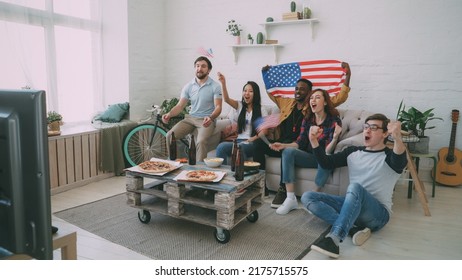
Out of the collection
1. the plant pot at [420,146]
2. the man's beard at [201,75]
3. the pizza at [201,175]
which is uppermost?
the man's beard at [201,75]

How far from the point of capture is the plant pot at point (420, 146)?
348 cm

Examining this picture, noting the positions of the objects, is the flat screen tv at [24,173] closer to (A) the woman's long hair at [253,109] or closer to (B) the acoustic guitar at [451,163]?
(A) the woman's long hair at [253,109]

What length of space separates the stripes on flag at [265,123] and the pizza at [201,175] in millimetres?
1160

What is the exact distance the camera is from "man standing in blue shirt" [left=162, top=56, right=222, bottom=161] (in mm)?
3865

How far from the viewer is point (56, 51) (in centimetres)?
422

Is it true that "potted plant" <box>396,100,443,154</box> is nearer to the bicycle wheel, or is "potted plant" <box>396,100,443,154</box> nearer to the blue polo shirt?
the blue polo shirt

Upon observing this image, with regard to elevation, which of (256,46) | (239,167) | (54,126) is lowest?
(239,167)

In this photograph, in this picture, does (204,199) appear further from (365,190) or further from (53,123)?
(53,123)

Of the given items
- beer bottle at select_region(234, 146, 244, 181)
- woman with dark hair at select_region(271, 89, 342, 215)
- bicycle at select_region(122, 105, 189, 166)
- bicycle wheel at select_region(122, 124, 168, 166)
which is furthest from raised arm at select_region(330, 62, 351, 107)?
bicycle wheel at select_region(122, 124, 168, 166)

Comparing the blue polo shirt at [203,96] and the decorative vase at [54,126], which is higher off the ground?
the blue polo shirt at [203,96]

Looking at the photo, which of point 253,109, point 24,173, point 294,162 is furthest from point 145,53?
point 24,173

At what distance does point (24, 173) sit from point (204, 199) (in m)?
1.93

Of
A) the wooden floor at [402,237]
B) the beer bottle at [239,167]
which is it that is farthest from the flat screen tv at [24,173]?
the beer bottle at [239,167]

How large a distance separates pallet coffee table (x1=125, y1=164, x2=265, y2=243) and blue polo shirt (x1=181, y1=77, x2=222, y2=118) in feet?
3.86
